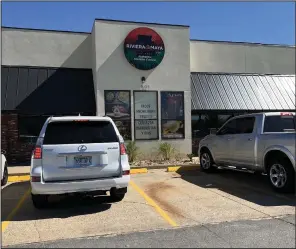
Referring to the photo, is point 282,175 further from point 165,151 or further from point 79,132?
point 165,151

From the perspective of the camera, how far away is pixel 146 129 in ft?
47.6

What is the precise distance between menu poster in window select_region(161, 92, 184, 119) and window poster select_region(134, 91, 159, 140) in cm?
35

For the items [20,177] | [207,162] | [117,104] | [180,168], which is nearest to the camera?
[20,177]

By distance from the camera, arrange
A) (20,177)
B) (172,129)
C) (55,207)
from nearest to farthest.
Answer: (55,207) < (20,177) < (172,129)

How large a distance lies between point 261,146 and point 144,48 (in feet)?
25.0

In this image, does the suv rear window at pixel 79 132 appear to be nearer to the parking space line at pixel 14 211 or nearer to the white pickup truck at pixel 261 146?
the parking space line at pixel 14 211

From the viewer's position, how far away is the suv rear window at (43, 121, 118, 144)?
651cm

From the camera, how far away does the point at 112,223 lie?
589 cm

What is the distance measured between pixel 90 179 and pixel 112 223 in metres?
0.96

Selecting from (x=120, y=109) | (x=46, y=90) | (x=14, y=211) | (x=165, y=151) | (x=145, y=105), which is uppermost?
(x=46, y=90)

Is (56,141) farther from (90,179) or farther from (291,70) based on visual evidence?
(291,70)

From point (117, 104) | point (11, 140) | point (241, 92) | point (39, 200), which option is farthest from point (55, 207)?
point (241, 92)

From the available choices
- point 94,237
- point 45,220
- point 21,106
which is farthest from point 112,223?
point 21,106

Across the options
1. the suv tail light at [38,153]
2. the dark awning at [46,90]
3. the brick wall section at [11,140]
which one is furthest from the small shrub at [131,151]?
the suv tail light at [38,153]
